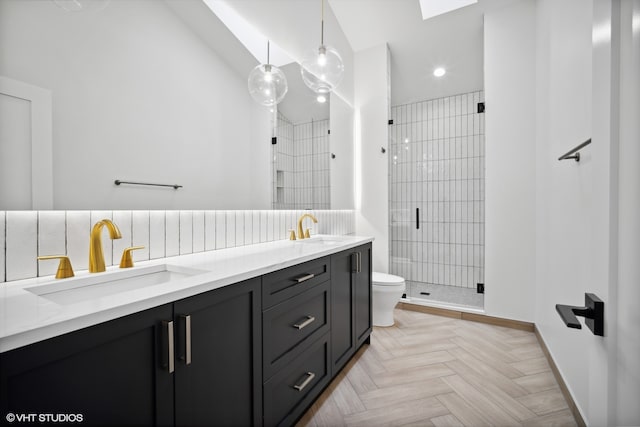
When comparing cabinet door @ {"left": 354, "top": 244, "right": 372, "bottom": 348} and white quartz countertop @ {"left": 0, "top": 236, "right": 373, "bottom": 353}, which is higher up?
white quartz countertop @ {"left": 0, "top": 236, "right": 373, "bottom": 353}

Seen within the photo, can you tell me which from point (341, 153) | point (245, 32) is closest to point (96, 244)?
point (245, 32)

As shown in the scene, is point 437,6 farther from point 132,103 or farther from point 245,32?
point 132,103

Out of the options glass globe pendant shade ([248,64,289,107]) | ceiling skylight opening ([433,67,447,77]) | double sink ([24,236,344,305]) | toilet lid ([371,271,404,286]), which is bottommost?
toilet lid ([371,271,404,286])

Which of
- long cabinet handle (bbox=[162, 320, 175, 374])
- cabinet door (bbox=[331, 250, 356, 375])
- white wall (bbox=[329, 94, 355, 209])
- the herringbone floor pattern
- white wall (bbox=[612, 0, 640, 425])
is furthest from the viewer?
white wall (bbox=[329, 94, 355, 209])

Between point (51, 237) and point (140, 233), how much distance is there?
299 millimetres

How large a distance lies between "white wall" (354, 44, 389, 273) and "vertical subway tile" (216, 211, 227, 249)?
1947 millimetres

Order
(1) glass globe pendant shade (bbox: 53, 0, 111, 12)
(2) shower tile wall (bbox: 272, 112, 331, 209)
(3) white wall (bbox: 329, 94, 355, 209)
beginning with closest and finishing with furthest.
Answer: (1) glass globe pendant shade (bbox: 53, 0, 111, 12) → (2) shower tile wall (bbox: 272, 112, 331, 209) → (3) white wall (bbox: 329, 94, 355, 209)

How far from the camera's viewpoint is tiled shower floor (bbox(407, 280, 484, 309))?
2.97 meters

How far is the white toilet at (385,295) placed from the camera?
99.0 inches

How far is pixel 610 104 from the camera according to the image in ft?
1.90

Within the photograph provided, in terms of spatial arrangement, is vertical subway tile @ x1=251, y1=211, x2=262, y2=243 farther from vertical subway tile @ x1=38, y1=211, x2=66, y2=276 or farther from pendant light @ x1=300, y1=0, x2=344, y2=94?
pendant light @ x1=300, y1=0, x2=344, y2=94

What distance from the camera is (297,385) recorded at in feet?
4.40

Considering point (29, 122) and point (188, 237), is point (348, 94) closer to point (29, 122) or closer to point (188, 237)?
point (188, 237)

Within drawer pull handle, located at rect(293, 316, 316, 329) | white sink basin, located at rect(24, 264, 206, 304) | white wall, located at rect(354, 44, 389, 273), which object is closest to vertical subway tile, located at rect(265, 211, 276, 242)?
drawer pull handle, located at rect(293, 316, 316, 329)
